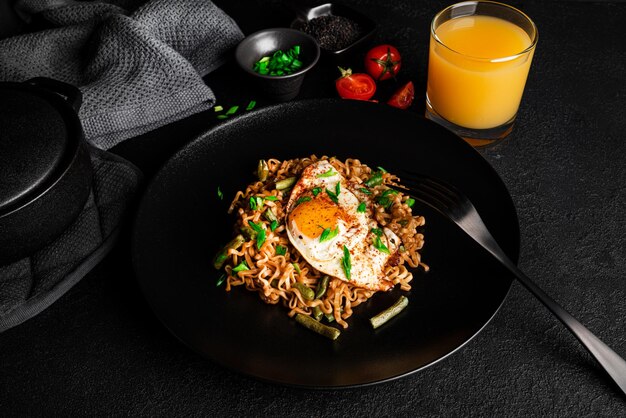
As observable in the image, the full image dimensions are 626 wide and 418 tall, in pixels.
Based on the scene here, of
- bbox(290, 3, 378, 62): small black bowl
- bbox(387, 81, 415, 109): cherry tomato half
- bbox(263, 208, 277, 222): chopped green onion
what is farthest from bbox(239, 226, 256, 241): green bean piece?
bbox(290, 3, 378, 62): small black bowl

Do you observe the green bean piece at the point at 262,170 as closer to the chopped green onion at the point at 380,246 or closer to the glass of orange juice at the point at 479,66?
the chopped green onion at the point at 380,246

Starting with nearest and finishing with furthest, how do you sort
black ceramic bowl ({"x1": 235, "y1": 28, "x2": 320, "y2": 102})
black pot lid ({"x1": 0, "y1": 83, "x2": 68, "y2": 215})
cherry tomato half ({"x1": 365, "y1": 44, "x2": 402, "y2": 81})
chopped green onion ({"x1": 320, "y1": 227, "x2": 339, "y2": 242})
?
1. black pot lid ({"x1": 0, "y1": 83, "x2": 68, "y2": 215})
2. chopped green onion ({"x1": 320, "y1": 227, "x2": 339, "y2": 242})
3. black ceramic bowl ({"x1": 235, "y1": 28, "x2": 320, "y2": 102})
4. cherry tomato half ({"x1": 365, "y1": 44, "x2": 402, "y2": 81})

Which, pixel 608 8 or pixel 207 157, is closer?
pixel 207 157

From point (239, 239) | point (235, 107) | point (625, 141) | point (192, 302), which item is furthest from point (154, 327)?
point (625, 141)

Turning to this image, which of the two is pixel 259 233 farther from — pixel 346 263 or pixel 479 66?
pixel 479 66

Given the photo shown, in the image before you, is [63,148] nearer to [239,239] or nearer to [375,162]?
[239,239]

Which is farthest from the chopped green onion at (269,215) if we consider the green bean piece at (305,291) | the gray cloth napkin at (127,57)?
the gray cloth napkin at (127,57)

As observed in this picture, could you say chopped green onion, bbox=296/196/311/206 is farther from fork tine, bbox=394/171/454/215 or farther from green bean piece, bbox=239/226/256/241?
fork tine, bbox=394/171/454/215
